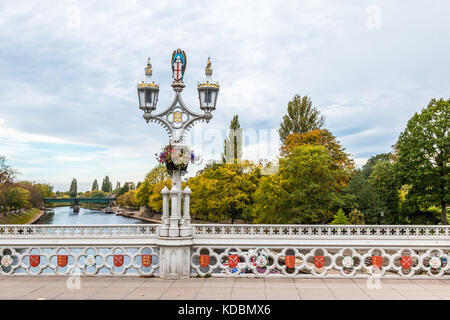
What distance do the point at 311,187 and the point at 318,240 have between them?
22.6m

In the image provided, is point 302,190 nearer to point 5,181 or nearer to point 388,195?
point 388,195

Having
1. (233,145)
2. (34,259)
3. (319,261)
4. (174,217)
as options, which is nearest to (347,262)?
(319,261)

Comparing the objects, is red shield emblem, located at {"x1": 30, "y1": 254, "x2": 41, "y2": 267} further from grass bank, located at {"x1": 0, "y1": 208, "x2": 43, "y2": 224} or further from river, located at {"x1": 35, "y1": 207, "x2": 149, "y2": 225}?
river, located at {"x1": 35, "y1": 207, "x2": 149, "y2": 225}

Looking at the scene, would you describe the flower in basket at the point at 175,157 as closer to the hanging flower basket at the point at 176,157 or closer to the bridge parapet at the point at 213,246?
the hanging flower basket at the point at 176,157

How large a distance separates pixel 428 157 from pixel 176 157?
30063mm

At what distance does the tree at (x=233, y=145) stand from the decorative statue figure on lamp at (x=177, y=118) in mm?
34370

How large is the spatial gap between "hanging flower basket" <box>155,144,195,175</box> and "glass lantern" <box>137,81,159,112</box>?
1211mm

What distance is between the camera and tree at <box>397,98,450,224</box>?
3209 centimetres

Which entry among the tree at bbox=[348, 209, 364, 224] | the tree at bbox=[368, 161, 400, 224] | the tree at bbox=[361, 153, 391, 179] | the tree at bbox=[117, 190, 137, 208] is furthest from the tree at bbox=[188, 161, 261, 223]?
the tree at bbox=[117, 190, 137, 208]

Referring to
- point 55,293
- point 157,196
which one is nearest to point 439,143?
point 55,293

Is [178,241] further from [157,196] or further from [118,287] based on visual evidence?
[157,196]

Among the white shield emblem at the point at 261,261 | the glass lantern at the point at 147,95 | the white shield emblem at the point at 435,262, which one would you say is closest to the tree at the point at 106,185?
the glass lantern at the point at 147,95

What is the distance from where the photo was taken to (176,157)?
380 inches

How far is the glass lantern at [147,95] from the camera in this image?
9945 millimetres
